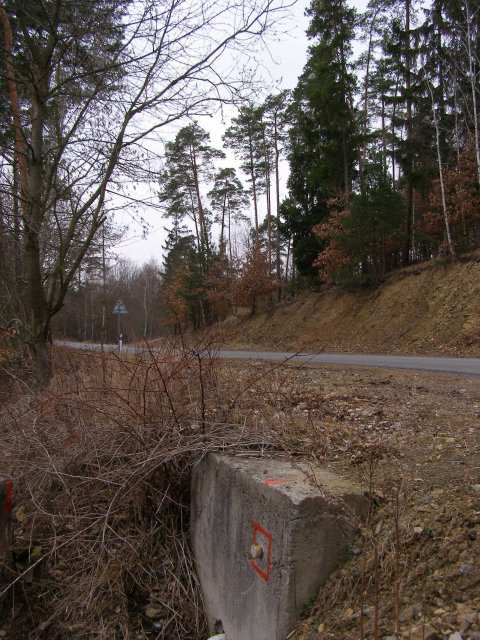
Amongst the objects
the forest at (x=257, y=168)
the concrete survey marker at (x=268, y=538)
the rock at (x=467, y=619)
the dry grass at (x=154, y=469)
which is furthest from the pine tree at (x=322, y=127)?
the rock at (x=467, y=619)

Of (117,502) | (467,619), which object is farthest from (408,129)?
(467,619)

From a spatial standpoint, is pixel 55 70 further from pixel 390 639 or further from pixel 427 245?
pixel 427 245

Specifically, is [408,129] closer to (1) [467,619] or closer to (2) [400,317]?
(2) [400,317]

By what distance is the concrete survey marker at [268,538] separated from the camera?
9.34ft

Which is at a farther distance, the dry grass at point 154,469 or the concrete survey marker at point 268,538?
the dry grass at point 154,469

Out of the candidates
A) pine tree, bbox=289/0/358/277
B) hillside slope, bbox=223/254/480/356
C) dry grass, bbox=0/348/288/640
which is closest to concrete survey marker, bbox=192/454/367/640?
dry grass, bbox=0/348/288/640

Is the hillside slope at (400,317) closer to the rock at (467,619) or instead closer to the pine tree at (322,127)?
the pine tree at (322,127)

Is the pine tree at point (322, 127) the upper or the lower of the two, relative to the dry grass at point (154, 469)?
upper

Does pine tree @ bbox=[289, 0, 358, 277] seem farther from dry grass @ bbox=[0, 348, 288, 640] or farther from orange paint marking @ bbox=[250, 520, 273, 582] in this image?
orange paint marking @ bbox=[250, 520, 273, 582]

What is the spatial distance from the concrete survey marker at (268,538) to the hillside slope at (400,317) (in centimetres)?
1013

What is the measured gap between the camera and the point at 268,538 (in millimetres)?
3068

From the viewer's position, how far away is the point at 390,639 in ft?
7.16

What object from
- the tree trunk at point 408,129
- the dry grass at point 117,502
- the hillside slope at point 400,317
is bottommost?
the dry grass at point 117,502

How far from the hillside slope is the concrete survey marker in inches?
399
